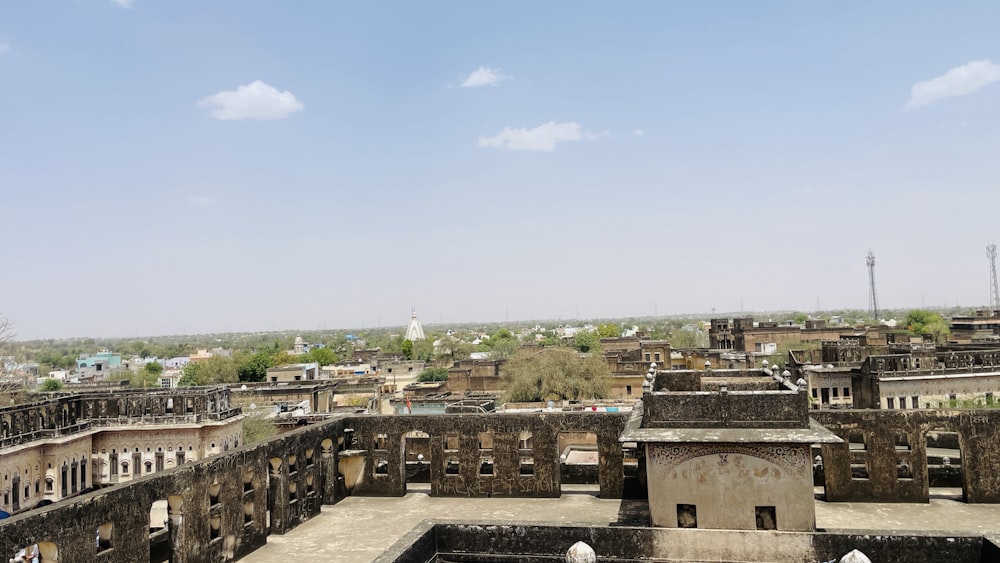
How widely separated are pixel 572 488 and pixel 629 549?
26.5ft

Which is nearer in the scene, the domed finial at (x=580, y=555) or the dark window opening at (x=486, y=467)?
the domed finial at (x=580, y=555)

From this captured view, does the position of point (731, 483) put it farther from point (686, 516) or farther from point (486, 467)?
point (486, 467)

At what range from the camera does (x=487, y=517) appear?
1647 cm

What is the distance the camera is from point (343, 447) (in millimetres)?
19172

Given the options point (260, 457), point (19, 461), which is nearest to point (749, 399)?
point (260, 457)

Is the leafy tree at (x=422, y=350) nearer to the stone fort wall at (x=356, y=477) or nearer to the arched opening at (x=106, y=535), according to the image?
the stone fort wall at (x=356, y=477)

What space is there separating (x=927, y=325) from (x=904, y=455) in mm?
79483

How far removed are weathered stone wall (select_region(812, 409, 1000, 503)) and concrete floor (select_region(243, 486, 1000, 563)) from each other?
1.01 ft

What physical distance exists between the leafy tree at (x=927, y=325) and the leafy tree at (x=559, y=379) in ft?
131

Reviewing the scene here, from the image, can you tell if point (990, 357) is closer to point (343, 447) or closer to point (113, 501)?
point (343, 447)

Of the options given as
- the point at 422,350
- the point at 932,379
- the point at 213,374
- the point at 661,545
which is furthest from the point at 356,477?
the point at 422,350

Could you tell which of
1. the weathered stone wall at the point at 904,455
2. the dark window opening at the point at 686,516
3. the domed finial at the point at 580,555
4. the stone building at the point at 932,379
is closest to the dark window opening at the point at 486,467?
the dark window opening at the point at 686,516

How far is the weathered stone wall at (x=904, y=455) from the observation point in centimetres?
1617

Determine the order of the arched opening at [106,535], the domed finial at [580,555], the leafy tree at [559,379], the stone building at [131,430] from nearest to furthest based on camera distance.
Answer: the domed finial at [580,555] < the arched opening at [106,535] < the stone building at [131,430] < the leafy tree at [559,379]
